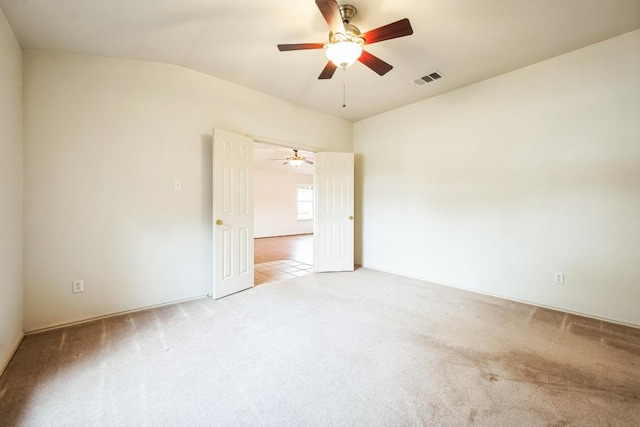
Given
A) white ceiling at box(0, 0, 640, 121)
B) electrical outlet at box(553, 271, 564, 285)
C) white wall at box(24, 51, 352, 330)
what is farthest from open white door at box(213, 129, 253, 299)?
electrical outlet at box(553, 271, 564, 285)

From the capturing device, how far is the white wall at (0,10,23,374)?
1971 millimetres

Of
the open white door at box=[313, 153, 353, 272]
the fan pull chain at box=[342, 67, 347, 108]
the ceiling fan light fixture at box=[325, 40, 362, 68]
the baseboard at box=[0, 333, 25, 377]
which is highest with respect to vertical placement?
the fan pull chain at box=[342, 67, 347, 108]

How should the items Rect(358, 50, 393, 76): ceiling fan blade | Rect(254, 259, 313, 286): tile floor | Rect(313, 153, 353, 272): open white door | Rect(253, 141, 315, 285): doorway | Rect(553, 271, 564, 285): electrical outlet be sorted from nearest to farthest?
Rect(358, 50, 393, 76): ceiling fan blade → Rect(553, 271, 564, 285): electrical outlet → Rect(254, 259, 313, 286): tile floor → Rect(313, 153, 353, 272): open white door → Rect(253, 141, 315, 285): doorway

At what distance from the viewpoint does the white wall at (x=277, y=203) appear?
9531 mm

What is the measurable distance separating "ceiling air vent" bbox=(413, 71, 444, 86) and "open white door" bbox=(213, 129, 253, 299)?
7.92ft

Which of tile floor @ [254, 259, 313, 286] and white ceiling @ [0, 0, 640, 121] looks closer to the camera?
white ceiling @ [0, 0, 640, 121]

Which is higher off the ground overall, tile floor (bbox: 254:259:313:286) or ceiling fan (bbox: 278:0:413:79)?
ceiling fan (bbox: 278:0:413:79)

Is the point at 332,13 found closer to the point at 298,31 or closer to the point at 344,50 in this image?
the point at 344,50

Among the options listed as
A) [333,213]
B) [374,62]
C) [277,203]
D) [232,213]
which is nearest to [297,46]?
[374,62]

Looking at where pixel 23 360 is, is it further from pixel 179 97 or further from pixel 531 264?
pixel 531 264

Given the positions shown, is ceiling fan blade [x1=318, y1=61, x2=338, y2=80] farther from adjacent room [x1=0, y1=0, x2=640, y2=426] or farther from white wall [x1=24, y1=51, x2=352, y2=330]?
white wall [x1=24, y1=51, x2=352, y2=330]

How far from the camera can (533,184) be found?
124 inches

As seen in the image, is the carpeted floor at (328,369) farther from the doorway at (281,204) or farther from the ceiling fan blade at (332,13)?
the doorway at (281,204)

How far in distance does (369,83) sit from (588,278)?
3387 mm
